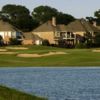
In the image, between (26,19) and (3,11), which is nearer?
(26,19)

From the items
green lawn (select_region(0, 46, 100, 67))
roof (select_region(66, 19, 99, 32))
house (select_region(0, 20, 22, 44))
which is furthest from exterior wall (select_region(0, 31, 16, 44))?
green lawn (select_region(0, 46, 100, 67))

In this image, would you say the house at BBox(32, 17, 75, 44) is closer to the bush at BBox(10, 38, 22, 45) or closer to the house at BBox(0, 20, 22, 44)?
the house at BBox(0, 20, 22, 44)

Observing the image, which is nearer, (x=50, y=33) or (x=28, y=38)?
(x=28, y=38)

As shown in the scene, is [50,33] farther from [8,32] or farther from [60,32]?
[8,32]

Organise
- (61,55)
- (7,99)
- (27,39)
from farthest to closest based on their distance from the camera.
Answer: (27,39) → (61,55) → (7,99)

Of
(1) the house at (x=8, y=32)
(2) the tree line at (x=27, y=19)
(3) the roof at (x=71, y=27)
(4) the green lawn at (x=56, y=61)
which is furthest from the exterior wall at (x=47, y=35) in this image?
(4) the green lawn at (x=56, y=61)

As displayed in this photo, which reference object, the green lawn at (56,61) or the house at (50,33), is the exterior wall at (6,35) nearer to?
the house at (50,33)

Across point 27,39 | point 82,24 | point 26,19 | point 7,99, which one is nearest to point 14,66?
point 7,99

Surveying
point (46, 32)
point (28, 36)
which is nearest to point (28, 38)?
point (28, 36)

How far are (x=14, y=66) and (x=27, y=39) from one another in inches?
2774

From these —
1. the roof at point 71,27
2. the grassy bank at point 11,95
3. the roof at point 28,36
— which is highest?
the roof at point 71,27

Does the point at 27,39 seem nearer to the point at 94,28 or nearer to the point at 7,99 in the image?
the point at 94,28

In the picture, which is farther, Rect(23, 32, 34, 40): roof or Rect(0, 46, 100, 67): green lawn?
Rect(23, 32, 34, 40): roof

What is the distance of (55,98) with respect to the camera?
22.9 m
